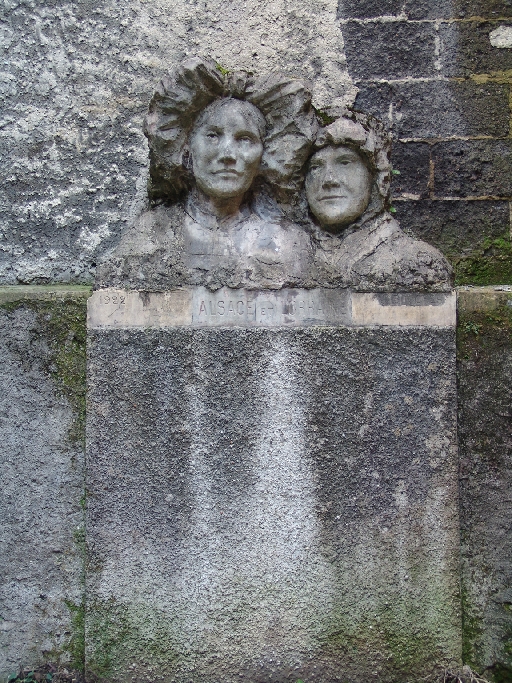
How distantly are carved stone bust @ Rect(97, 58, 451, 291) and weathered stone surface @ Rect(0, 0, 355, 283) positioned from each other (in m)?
0.66

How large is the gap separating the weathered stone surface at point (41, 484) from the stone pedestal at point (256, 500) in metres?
0.27

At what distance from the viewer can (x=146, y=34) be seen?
11.1 feet

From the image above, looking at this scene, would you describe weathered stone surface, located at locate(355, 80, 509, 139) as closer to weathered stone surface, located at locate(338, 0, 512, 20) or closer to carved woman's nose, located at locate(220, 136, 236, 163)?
weathered stone surface, located at locate(338, 0, 512, 20)

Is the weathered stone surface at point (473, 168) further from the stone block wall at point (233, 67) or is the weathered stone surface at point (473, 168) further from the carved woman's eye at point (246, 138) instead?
the carved woman's eye at point (246, 138)

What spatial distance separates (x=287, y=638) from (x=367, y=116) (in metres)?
1.83

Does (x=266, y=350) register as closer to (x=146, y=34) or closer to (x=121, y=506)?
(x=121, y=506)

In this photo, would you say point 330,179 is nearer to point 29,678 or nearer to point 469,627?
point 469,627

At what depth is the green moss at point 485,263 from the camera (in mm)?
3357

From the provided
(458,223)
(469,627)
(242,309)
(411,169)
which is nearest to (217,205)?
(242,309)

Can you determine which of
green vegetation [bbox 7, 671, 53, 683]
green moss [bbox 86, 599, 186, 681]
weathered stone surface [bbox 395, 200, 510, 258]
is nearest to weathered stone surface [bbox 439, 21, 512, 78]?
weathered stone surface [bbox 395, 200, 510, 258]

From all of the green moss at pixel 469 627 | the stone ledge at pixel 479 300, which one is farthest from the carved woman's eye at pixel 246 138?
the green moss at pixel 469 627

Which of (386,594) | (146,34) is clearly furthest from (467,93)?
(386,594)

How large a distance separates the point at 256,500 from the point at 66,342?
0.93 metres

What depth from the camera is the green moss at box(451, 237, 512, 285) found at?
3.36 metres
